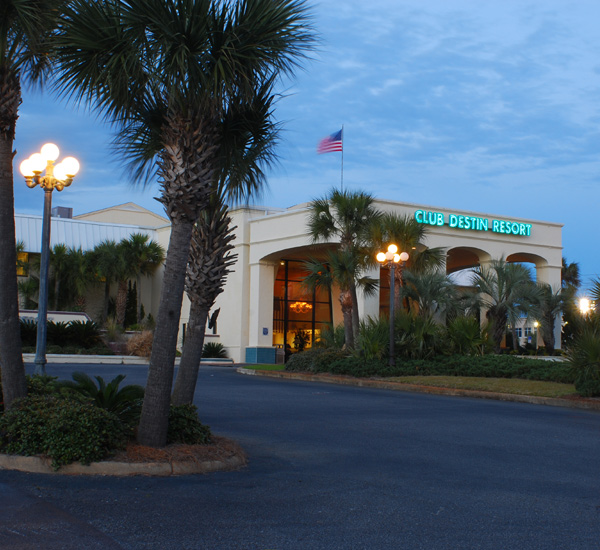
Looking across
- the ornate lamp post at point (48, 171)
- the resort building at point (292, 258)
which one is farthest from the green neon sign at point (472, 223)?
the ornate lamp post at point (48, 171)

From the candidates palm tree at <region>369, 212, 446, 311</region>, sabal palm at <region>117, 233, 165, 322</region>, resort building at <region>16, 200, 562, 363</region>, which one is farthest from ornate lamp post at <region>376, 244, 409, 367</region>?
sabal palm at <region>117, 233, 165, 322</region>

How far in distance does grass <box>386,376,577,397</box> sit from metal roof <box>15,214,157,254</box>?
27.2 m

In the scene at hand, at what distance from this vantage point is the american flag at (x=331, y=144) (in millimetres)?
36125

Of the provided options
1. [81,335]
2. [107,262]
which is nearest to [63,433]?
[81,335]

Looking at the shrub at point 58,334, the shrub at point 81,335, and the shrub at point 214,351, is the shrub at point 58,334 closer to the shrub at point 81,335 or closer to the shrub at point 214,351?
the shrub at point 81,335

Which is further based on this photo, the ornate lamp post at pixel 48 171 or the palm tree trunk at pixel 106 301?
the palm tree trunk at pixel 106 301

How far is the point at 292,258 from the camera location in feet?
137

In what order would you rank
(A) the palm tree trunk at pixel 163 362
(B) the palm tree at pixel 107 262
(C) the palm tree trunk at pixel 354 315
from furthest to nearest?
1. (B) the palm tree at pixel 107 262
2. (C) the palm tree trunk at pixel 354 315
3. (A) the palm tree trunk at pixel 163 362

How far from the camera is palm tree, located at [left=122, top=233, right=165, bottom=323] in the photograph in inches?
1714

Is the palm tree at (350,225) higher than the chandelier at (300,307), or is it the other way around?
the palm tree at (350,225)

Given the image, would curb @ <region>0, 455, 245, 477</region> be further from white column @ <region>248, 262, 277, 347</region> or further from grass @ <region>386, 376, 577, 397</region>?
white column @ <region>248, 262, 277, 347</region>

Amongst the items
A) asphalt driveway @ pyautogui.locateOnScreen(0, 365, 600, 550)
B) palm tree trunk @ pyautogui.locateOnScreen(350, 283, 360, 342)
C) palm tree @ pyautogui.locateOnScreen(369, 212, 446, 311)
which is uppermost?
palm tree @ pyautogui.locateOnScreen(369, 212, 446, 311)

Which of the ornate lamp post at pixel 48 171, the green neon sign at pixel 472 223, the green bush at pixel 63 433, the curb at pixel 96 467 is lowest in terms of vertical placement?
the curb at pixel 96 467

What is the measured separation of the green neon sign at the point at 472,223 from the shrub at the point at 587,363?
1708 centimetres
